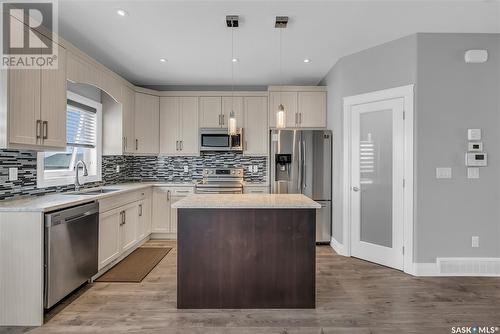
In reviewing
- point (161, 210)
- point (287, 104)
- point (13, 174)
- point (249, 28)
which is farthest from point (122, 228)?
point (287, 104)

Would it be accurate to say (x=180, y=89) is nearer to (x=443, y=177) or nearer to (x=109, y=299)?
(x=109, y=299)

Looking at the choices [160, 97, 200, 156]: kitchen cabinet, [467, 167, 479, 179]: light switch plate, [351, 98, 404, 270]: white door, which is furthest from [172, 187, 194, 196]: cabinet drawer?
→ [467, 167, 479, 179]: light switch plate

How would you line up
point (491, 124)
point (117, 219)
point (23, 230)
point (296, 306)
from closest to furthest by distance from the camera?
point (23, 230), point (296, 306), point (491, 124), point (117, 219)

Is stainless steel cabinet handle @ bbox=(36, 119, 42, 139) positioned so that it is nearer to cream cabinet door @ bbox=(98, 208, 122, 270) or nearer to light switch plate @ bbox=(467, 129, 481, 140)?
cream cabinet door @ bbox=(98, 208, 122, 270)

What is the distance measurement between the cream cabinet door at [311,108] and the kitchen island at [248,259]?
8.47 feet

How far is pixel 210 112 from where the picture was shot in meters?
5.10

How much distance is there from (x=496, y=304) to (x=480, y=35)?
2841mm

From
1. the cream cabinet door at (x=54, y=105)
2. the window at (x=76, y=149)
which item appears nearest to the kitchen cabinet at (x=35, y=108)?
the cream cabinet door at (x=54, y=105)

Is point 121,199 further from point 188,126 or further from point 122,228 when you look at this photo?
point 188,126

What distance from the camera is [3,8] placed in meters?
2.29

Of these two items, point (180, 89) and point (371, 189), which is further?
point (180, 89)

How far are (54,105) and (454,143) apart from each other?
13.9ft

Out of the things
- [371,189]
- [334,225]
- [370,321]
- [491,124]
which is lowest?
[370,321]

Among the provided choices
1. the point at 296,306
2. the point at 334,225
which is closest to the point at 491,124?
the point at 334,225
